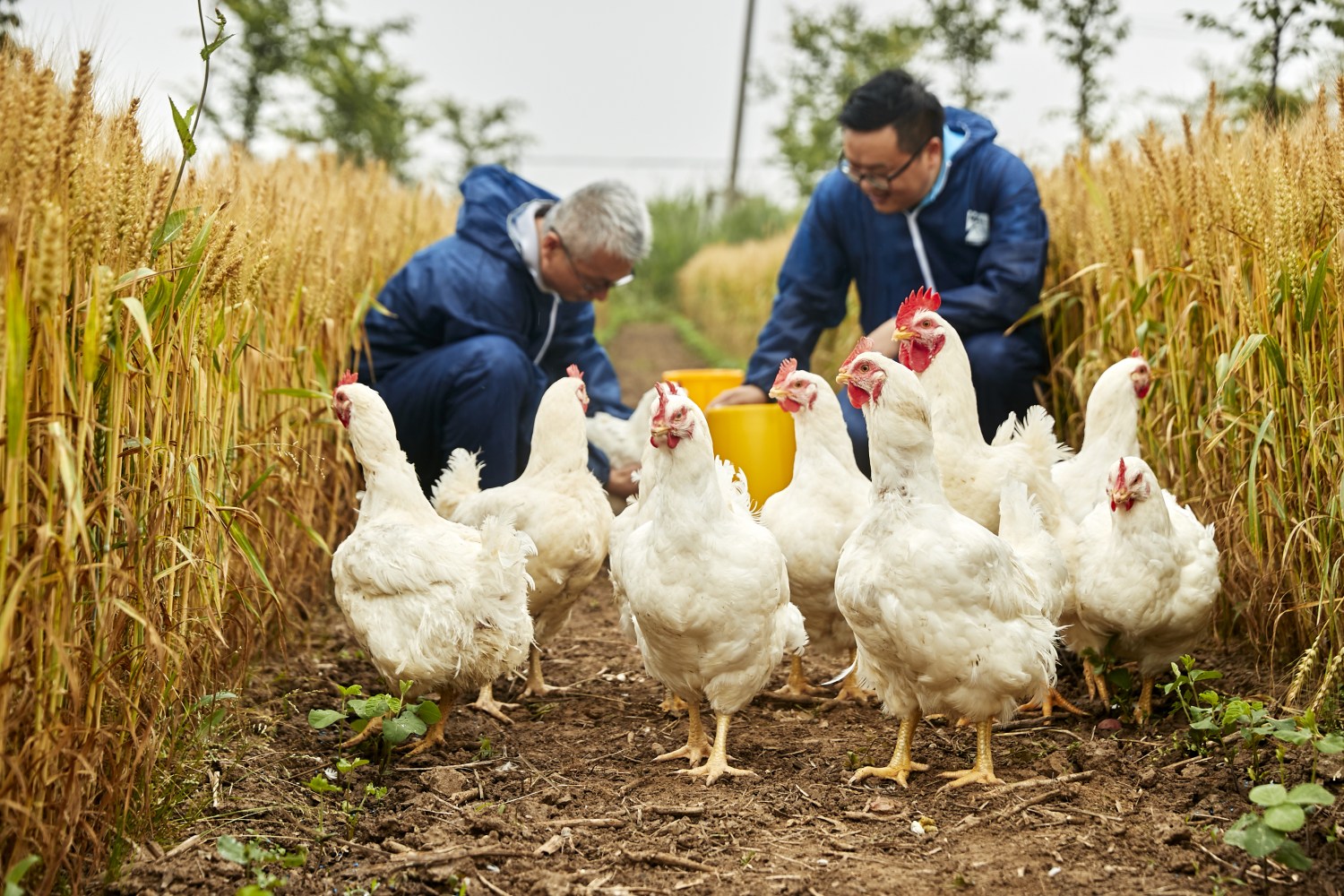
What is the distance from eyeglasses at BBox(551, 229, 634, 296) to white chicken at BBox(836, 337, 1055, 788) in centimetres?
229

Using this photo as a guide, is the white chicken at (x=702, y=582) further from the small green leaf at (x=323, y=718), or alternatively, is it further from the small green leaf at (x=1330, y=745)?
the small green leaf at (x=1330, y=745)

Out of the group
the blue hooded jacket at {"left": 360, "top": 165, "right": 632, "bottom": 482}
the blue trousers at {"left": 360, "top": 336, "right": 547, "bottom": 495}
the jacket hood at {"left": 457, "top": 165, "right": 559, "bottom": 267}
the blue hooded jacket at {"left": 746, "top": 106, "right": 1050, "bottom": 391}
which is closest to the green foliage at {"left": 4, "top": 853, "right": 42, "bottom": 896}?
the blue trousers at {"left": 360, "top": 336, "right": 547, "bottom": 495}

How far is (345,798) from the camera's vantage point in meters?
3.12

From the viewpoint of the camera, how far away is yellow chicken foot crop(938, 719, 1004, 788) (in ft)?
10.5

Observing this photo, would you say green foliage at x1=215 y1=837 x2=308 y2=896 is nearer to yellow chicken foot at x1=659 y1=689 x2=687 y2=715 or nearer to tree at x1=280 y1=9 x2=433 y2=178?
yellow chicken foot at x1=659 y1=689 x2=687 y2=715

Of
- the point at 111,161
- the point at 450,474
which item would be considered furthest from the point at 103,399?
the point at 450,474

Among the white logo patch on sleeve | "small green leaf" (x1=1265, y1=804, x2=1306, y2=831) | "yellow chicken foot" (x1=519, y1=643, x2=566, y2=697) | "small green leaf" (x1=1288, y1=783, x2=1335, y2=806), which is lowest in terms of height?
"yellow chicken foot" (x1=519, y1=643, x2=566, y2=697)

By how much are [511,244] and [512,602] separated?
8.16 ft

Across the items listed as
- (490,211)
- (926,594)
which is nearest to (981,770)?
(926,594)

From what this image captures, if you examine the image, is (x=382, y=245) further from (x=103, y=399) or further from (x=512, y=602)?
(x=103, y=399)

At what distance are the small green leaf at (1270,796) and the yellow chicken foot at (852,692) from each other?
1.72 meters

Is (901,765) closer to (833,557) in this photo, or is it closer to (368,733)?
(833,557)

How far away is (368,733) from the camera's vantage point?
3564 millimetres

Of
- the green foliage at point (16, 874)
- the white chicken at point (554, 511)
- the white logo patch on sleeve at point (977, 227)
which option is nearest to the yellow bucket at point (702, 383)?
the white logo patch on sleeve at point (977, 227)
